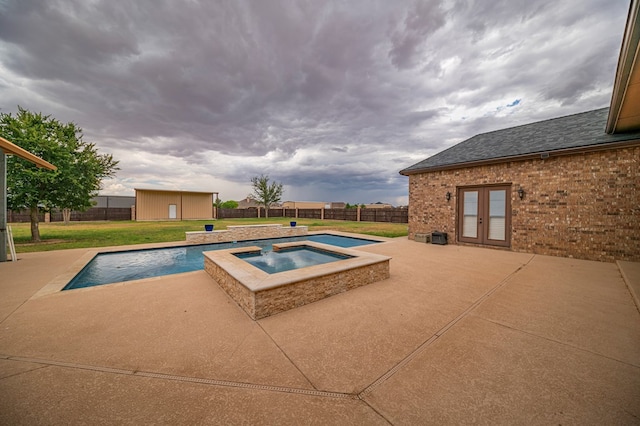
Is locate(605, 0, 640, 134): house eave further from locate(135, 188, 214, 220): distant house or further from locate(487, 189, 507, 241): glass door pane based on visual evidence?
locate(135, 188, 214, 220): distant house

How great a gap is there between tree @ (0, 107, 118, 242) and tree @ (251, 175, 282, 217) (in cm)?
2336

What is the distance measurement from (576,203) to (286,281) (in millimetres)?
9096

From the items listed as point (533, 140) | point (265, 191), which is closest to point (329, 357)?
point (533, 140)

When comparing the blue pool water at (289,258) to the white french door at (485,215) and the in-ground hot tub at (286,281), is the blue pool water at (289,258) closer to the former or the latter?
the in-ground hot tub at (286,281)

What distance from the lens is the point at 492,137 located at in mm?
10914

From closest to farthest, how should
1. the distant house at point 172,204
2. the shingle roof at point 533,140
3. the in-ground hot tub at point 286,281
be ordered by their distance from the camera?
the in-ground hot tub at point 286,281 → the shingle roof at point 533,140 → the distant house at point 172,204

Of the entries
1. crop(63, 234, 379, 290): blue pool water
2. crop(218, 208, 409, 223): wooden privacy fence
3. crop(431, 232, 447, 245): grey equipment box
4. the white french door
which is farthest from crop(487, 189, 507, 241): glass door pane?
crop(218, 208, 409, 223): wooden privacy fence

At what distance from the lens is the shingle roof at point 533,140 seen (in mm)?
7016

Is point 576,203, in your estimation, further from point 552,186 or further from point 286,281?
point 286,281

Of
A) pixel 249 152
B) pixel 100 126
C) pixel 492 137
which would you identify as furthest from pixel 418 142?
pixel 100 126

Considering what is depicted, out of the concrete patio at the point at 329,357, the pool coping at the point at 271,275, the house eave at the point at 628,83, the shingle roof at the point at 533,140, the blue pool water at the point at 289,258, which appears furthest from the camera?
the shingle roof at the point at 533,140

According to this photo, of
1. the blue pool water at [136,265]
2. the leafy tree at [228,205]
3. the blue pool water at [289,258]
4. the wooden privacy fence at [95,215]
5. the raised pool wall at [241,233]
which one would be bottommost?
the blue pool water at [136,265]

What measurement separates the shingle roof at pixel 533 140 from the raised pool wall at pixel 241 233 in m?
6.92

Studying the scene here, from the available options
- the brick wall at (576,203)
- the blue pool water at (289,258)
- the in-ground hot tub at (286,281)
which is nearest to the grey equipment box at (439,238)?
the brick wall at (576,203)
